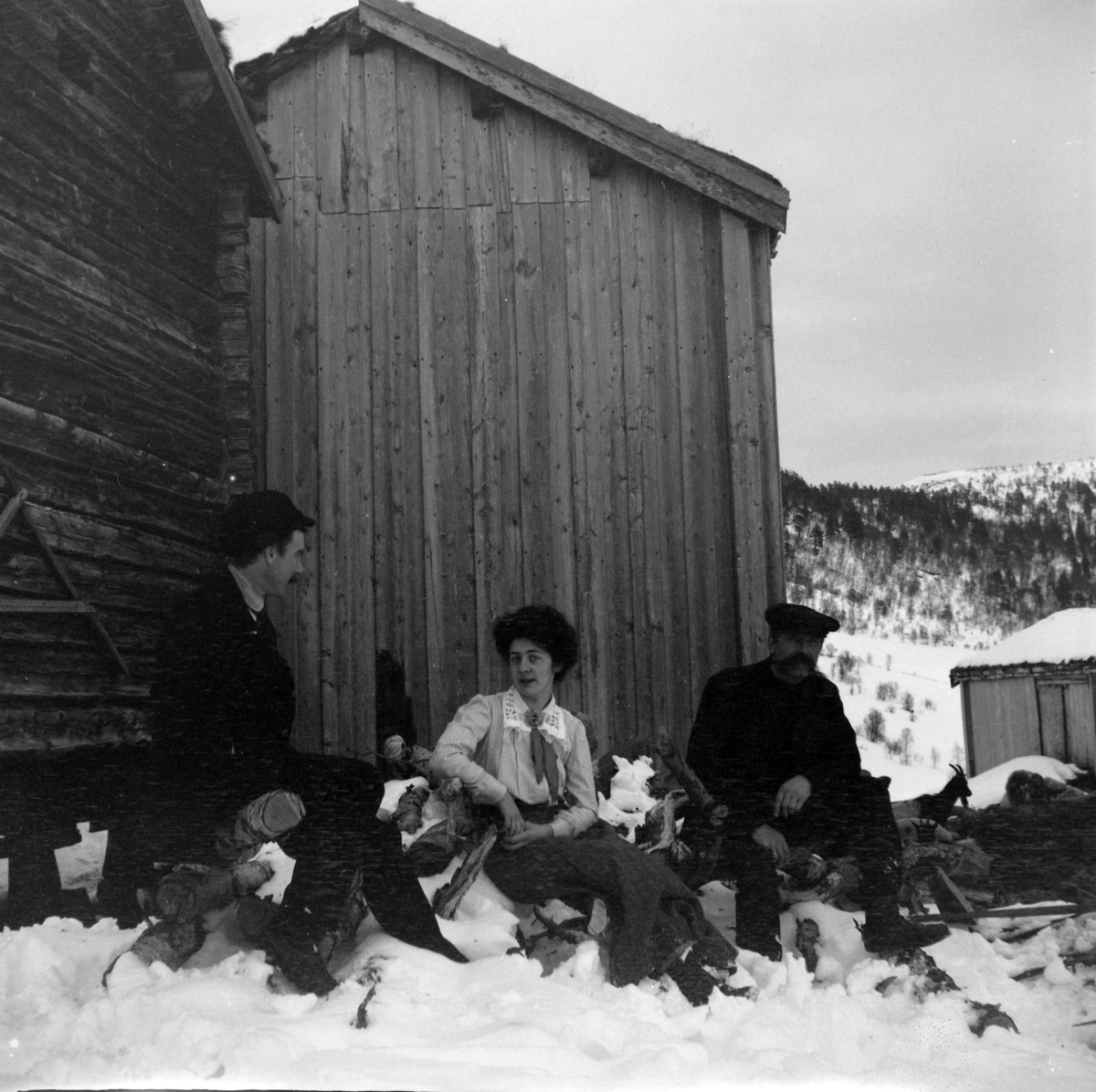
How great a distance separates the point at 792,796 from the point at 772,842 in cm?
20

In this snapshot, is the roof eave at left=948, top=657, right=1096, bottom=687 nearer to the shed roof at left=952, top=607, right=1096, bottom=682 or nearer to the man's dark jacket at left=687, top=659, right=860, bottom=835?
the shed roof at left=952, top=607, right=1096, bottom=682

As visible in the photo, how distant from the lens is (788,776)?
405cm

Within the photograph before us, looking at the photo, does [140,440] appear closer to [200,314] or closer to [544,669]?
[200,314]

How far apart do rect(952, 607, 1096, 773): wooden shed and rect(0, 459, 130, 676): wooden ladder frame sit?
657cm

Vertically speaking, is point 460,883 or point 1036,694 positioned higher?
point 1036,694

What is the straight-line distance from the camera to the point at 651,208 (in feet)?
21.1

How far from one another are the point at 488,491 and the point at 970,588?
296 cm

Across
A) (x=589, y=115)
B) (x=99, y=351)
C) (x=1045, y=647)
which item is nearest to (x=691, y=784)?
(x=99, y=351)

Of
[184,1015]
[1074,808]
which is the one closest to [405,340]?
[184,1015]

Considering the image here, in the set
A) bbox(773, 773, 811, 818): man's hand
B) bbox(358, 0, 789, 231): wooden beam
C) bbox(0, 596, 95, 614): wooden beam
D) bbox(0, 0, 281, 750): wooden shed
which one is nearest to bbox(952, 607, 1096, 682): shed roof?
bbox(358, 0, 789, 231): wooden beam

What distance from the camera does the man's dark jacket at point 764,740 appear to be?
13.2 feet

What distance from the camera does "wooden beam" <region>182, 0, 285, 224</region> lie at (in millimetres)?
5098

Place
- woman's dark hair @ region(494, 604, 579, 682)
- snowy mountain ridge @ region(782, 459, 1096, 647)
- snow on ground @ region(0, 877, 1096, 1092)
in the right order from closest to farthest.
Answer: snow on ground @ region(0, 877, 1096, 1092), woman's dark hair @ region(494, 604, 579, 682), snowy mountain ridge @ region(782, 459, 1096, 647)

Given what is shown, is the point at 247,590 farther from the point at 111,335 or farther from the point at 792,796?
the point at 792,796
